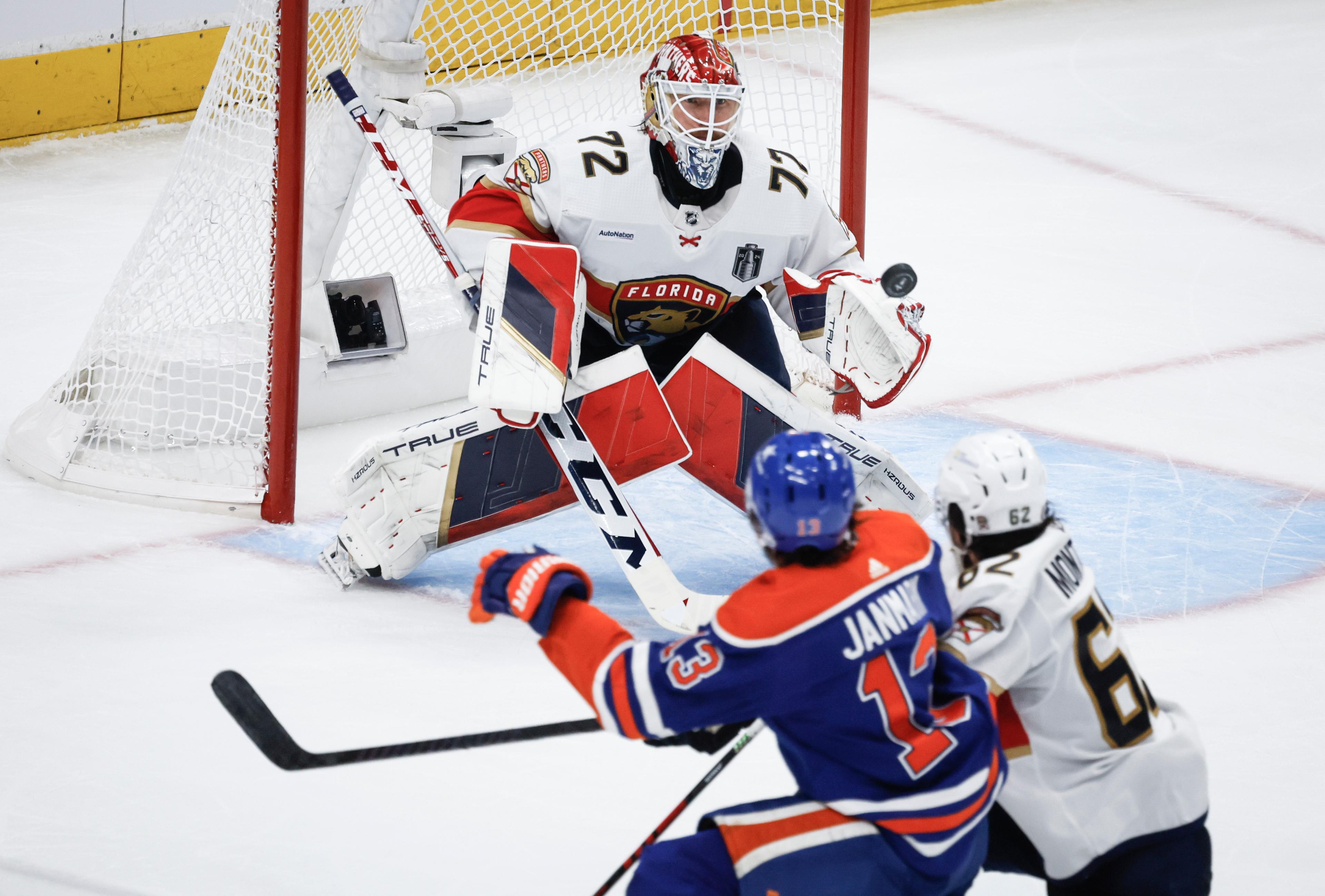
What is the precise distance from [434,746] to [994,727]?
0.68 meters

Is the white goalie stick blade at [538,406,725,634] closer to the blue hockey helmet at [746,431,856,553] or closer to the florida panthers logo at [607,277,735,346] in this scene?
the florida panthers logo at [607,277,735,346]

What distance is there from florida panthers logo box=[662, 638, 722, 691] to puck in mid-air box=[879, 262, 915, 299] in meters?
1.49

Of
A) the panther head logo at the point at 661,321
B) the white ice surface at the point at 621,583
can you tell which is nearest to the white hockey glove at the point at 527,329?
the panther head logo at the point at 661,321

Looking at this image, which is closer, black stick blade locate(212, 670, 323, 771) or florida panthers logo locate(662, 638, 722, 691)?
florida panthers logo locate(662, 638, 722, 691)

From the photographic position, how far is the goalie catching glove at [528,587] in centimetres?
176

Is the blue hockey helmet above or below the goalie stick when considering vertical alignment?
above

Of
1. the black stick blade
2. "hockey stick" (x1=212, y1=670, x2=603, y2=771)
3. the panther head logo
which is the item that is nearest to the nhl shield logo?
the panther head logo

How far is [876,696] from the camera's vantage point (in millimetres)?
1665

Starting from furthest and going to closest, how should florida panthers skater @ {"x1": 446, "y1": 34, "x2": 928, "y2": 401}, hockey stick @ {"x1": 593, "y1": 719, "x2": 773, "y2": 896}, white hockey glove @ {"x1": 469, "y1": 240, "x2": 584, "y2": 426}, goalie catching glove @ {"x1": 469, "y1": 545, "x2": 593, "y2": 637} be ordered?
1. florida panthers skater @ {"x1": 446, "y1": 34, "x2": 928, "y2": 401}
2. white hockey glove @ {"x1": 469, "y1": 240, "x2": 584, "y2": 426}
3. hockey stick @ {"x1": 593, "y1": 719, "x2": 773, "y2": 896}
4. goalie catching glove @ {"x1": 469, "y1": 545, "x2": 593, "y2": 637}

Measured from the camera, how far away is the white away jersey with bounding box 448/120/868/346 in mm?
3039

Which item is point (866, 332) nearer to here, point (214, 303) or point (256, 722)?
point (256, 722)

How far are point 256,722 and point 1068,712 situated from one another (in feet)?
3.42

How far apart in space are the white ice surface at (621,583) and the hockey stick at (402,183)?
630 millimetres

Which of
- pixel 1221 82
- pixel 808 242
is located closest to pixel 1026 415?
pixel 808 242
